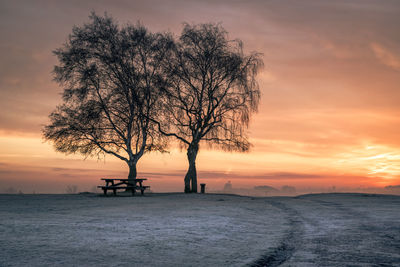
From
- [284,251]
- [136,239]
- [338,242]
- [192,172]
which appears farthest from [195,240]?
[192,172]

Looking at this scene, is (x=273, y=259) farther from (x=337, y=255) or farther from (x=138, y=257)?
(x=138, y=257)

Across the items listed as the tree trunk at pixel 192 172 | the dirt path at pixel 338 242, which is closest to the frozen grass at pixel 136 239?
the dirt path at pixel 338 242

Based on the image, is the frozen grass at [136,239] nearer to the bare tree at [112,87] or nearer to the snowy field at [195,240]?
the snowy field at [195,240]

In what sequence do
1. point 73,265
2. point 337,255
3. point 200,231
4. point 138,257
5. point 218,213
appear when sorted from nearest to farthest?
1. point 73,265
2. point 138,257
3. point 337,255
4. point 200,231
5. point 218,213

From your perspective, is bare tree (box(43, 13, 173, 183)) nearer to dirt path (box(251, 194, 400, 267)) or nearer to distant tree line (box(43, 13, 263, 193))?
distant tree line (box(43, 13, 263, 193))

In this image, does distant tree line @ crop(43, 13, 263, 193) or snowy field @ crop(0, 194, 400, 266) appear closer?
snowy field @ crop(0, 194, 400, 266)

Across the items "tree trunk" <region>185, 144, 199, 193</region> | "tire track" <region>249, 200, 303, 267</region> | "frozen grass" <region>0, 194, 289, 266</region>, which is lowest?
"tire track" <region>249, 200, 303, 267</region>

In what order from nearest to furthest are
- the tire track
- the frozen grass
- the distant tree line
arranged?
the frozen grass < the tire track < the distant tree line

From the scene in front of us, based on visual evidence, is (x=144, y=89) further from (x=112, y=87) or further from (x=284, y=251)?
(x=284, y=251)

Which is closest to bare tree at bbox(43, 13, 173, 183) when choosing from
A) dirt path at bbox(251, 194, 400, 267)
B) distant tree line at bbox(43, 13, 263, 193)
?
distant tree line at bbox(43, 13, 263, 193)

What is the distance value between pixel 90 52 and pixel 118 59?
2316 millimetres

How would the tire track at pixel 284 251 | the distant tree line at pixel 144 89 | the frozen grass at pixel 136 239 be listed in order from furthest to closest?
the distant tree line at pixel 144 89 < the tire track at pixel 284 251 < the frozen grass at pixel 136 239

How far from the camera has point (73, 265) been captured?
6.70 m

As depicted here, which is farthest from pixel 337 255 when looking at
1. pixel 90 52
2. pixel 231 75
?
pixel 90 52
